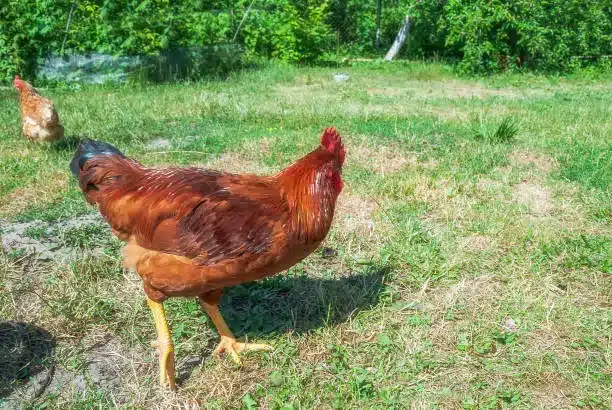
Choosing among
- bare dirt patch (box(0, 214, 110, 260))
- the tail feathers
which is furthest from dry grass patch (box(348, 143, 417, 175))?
the tail feathers

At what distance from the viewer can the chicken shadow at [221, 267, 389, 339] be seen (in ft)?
10.7

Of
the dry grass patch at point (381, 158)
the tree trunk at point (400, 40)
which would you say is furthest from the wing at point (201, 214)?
the tree trunk at point (400, 40)

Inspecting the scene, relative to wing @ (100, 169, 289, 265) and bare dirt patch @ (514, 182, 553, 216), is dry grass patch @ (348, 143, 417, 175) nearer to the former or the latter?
bare dirt patch @ (514, 182, 553, 216)

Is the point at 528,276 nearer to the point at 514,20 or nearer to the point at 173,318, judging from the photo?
the point at 173,318

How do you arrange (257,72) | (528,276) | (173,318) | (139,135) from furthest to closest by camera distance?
(257,72) → (139,135) → (528,276) → (173,318)

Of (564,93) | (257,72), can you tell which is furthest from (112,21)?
(564,93)

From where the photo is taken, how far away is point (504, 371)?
286 centimetres

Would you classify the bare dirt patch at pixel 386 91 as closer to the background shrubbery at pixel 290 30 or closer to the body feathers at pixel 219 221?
the background shrubbery at pixel 290 30

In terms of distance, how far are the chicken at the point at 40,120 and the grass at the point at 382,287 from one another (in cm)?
16

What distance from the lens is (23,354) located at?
2889mm

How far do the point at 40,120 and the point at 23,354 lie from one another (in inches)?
135

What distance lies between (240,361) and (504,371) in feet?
4.54

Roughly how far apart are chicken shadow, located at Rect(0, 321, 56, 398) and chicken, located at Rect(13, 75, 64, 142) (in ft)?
10.3

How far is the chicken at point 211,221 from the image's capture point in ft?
8.41
